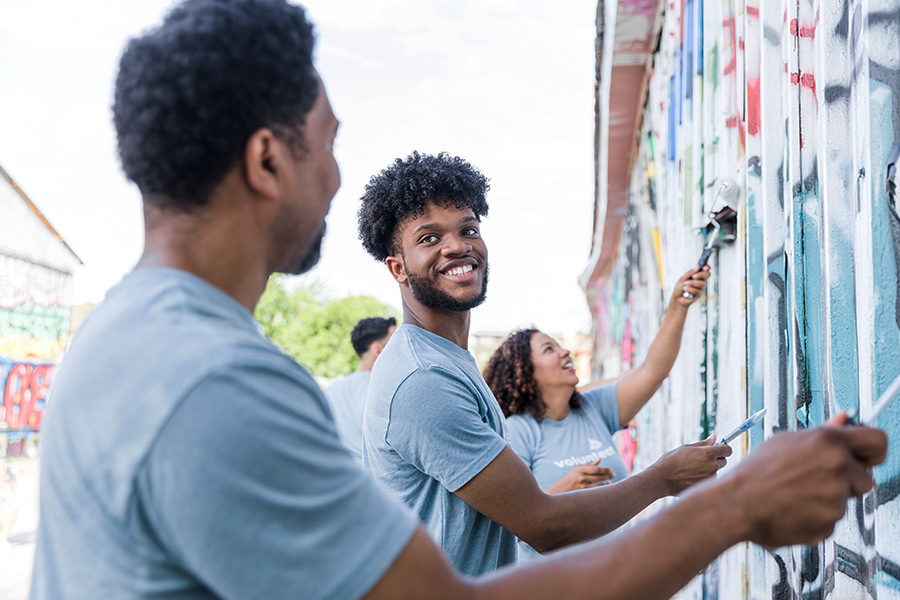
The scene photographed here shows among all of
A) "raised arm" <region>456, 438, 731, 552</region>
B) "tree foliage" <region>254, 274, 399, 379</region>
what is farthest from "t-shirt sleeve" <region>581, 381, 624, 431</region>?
"tree foliage" <region>254, 274, 399, 379</region>

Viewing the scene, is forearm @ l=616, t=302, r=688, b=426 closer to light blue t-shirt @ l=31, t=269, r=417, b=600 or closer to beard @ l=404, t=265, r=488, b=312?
beard @ l=404, t=265, r=488, b=312

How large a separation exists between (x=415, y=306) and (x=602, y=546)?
149cm

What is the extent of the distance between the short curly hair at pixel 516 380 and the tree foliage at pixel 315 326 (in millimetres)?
24416

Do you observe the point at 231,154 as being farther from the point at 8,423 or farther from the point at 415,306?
the point at 8,423

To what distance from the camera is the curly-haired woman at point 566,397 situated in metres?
3.42

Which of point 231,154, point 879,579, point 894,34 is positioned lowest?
point 879,579

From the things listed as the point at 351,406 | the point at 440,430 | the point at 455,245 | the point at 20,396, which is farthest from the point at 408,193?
the point at 20,396

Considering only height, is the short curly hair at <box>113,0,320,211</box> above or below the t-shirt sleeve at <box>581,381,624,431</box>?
A: above

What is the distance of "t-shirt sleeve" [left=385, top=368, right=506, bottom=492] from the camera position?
1.90 m

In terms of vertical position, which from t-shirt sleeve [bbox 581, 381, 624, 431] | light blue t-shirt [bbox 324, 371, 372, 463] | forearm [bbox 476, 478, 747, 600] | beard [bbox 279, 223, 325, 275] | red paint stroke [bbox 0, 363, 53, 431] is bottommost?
red paint stroke [bbox 0, 363, 53, 431]

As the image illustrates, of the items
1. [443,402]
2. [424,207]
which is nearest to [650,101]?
[424,207]

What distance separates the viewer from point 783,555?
2383 millimetres

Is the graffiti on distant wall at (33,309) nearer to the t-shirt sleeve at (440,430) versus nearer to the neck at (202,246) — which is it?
the t-shirt sleeve at (440,430)

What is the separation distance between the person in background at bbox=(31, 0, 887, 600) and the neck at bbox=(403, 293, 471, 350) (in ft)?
3.94
